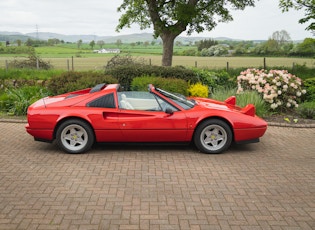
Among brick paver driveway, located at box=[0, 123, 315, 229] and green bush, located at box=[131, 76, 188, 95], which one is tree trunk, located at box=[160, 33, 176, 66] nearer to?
green bush, located at box=[131, 76, 188, 95]

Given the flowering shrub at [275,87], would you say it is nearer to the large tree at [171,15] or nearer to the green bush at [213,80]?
the green bush at [213,80]

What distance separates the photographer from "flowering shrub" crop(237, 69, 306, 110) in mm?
9773

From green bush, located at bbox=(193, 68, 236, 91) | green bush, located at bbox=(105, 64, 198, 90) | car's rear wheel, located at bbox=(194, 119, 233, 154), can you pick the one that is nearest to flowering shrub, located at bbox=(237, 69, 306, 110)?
green bush, located at bbox=(193, 68, 236, 91)

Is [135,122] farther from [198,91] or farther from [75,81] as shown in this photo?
[75,81]

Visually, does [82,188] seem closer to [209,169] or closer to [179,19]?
[209,169]

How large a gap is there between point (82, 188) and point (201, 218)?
1747 mm

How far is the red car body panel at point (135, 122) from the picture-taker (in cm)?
616

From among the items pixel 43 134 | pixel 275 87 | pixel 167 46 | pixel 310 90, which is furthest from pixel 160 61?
pixel 43 134

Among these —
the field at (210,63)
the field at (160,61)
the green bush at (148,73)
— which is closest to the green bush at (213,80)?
the green bush at (148,73)

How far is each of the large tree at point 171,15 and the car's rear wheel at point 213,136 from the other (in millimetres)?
11525

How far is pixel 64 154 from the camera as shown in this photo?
6.27 meters

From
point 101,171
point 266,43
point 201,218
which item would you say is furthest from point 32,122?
point 266,43

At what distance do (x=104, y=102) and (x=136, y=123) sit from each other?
749mm

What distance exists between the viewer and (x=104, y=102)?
636 centimetres
